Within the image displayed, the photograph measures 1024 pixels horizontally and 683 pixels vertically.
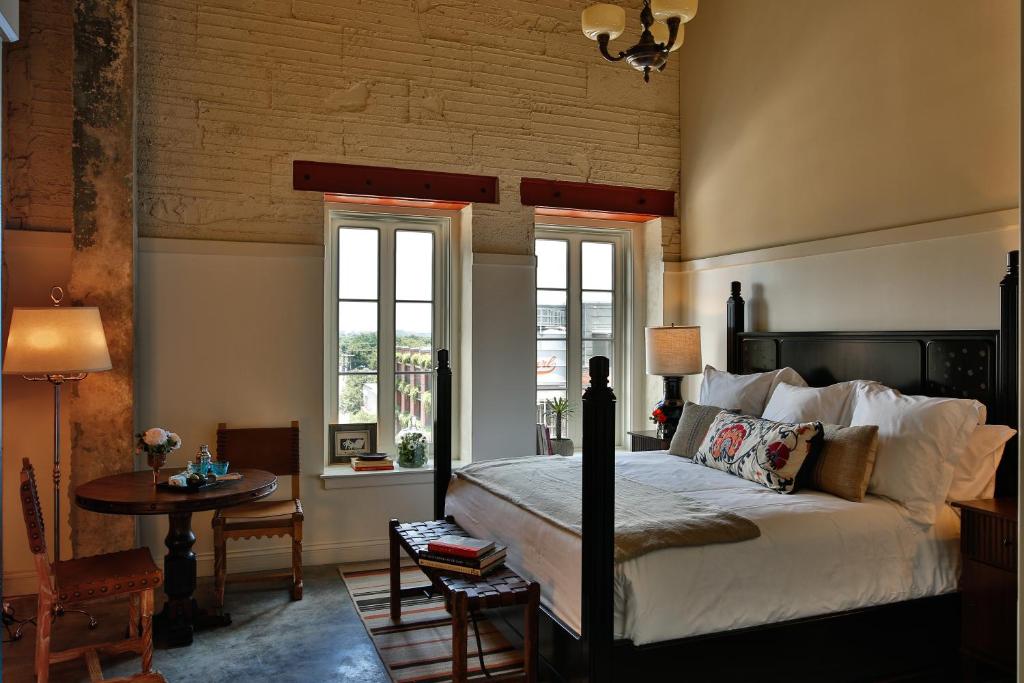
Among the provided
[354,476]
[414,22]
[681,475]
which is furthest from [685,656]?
[414,22]

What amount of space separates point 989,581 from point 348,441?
3.78m

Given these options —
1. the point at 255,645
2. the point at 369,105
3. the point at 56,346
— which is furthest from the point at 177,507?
the point at 369,105

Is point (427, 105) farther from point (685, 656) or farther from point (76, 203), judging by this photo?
point (685, 656)

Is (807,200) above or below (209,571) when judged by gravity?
above

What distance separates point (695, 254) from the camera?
590cm

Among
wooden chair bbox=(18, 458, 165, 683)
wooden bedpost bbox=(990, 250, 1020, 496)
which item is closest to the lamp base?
wooden bedpost bbox=(990, 250, 1020, 496)

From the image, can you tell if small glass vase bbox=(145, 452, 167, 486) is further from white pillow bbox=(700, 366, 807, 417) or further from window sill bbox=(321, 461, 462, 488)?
white pillow bbox=(700, 366, 807, 417)

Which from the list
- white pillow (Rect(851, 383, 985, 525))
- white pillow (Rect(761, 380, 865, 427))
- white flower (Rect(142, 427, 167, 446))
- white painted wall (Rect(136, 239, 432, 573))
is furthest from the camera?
white painted wall (Rect(136, 239, 432, 573))

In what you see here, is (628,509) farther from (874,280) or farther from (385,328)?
(385,328)

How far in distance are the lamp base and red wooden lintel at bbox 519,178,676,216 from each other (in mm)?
1301

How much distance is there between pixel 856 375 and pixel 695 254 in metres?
1.82

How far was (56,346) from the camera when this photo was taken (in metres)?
3.89

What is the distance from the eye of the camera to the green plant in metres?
5.99

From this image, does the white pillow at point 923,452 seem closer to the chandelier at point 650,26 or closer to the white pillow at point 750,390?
the white pillow at point 750,390
